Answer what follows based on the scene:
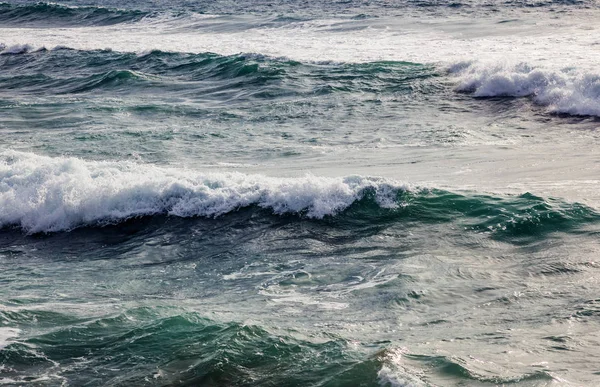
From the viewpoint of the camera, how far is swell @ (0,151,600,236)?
11102 mm

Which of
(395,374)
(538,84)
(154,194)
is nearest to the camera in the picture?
(395,374)

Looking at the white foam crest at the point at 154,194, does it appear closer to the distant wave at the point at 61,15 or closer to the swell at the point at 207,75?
the swell at the point at 207,75

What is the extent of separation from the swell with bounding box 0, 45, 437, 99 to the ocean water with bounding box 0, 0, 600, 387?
12cm

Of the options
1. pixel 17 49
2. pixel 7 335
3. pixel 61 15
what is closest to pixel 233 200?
pixel 7 335

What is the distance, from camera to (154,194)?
42.6 feet

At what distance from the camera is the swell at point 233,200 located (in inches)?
437

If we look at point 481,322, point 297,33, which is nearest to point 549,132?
point 481,322

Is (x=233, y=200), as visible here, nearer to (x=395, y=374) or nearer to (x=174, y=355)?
(x=174, y=355)

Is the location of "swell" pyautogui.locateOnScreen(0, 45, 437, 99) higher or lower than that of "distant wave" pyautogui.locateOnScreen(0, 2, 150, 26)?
lower

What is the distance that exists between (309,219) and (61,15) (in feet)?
106

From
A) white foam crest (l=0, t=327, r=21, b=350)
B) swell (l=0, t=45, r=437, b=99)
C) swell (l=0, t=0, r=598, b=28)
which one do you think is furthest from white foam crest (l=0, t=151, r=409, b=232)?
swell (l=0, t=0, r=598, b=28)

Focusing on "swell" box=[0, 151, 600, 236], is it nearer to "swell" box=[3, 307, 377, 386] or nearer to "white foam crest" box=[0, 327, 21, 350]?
"swell" box=[3, 307, 377, 386]

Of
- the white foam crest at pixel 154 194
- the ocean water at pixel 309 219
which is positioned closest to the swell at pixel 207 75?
the ocean water at pixel 309 219

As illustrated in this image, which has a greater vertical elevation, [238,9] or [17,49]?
[238,9]
